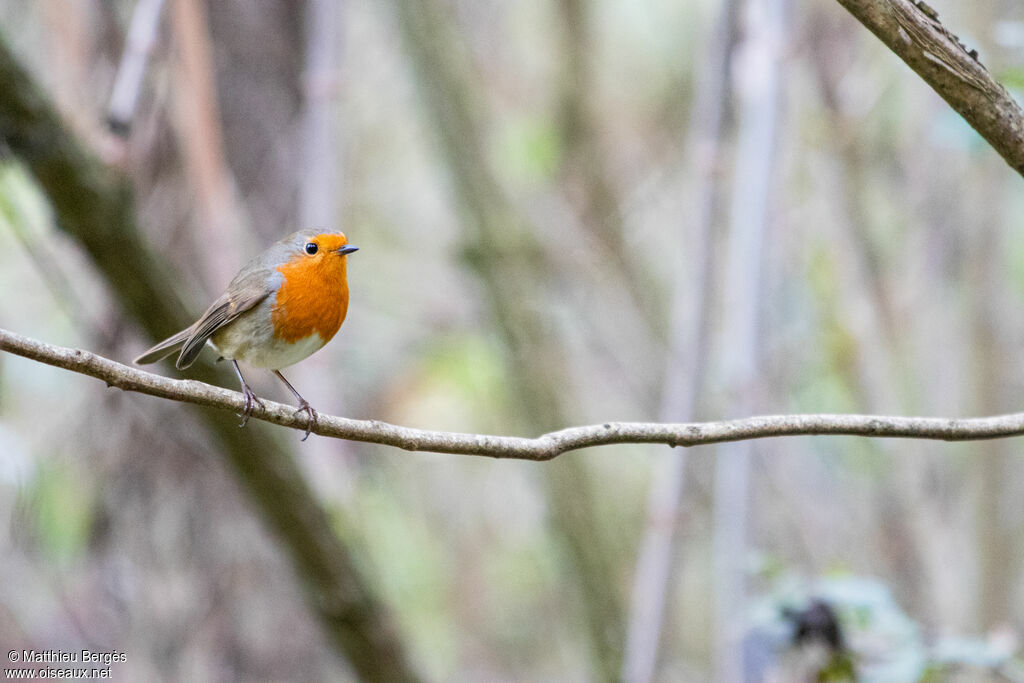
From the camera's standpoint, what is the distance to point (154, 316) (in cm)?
272

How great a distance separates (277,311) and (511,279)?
2.40m

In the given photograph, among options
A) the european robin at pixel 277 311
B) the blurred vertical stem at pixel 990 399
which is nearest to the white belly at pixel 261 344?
the european robin at pixel 277 311

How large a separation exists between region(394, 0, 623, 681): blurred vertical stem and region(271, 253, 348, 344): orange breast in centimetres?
216

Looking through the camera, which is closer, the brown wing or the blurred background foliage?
the brown wing

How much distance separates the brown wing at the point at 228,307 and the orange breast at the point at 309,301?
0.17ft

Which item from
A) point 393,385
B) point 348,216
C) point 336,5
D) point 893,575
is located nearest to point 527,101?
point 348,216

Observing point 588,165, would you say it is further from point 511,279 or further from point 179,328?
point 179,328

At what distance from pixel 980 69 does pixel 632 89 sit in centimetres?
466

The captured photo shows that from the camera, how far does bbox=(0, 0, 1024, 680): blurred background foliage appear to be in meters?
3.08

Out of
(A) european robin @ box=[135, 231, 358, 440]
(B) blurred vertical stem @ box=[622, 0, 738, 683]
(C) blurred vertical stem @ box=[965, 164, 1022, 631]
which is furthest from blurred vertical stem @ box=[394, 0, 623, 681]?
(A) european robin @ box=[135, 231, 358, 440]

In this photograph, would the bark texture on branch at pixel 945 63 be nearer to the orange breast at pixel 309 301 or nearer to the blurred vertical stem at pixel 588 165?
the orange breast at pixel 309 301

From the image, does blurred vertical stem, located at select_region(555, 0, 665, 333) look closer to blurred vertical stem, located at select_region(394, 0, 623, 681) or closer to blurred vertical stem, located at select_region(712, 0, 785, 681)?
blurred vertical stem, located at select_region(394, 0, 623, 681)

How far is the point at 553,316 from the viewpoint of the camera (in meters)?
5.15

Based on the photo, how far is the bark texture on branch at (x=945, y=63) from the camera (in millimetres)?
1358
